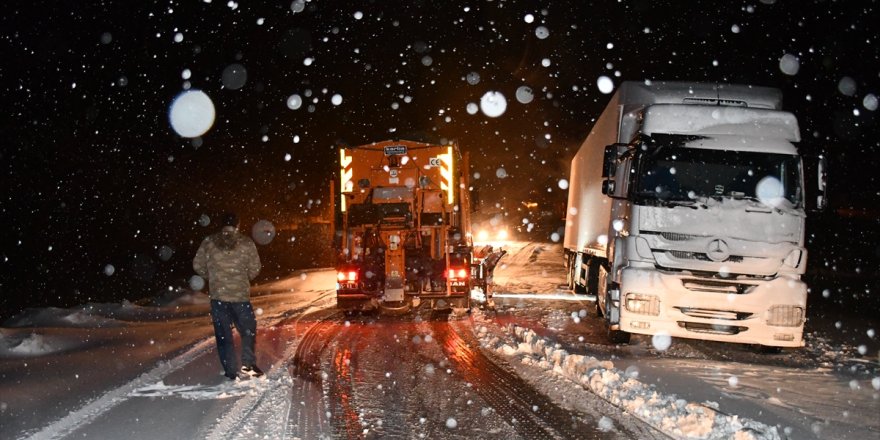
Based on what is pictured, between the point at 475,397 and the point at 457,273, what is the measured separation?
6550mm

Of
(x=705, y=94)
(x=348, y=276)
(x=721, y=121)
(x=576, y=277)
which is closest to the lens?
(x=721, y=121)

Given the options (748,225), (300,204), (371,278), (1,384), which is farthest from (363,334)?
(300,204)

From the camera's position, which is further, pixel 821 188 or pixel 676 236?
pixel 676 236

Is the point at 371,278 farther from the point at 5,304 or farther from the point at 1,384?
the point at 5,304

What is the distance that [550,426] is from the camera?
5.55 m

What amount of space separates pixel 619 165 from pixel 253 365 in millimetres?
6505

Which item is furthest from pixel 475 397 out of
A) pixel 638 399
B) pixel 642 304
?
pixel 642 304

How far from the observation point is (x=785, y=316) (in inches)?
337

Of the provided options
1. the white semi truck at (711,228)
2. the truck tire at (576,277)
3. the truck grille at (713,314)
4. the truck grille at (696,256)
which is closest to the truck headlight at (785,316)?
the white semi truck at (711,228)

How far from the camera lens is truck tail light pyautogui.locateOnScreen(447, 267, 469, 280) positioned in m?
13.0

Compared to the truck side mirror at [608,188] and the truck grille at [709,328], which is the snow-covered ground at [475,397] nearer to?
the truck grille at [709,328]

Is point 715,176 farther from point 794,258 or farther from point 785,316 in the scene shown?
point 785,316

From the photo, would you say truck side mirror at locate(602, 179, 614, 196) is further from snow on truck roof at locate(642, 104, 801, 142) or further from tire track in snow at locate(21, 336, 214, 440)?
tire track in snow at locate(21, 336, 214, 440)

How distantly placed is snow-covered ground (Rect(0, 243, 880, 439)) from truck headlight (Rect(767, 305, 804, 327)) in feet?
1.84
